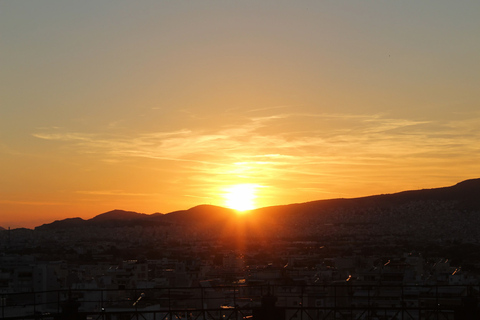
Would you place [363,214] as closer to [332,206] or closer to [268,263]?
[332,206]

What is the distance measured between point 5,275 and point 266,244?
44.0 meters

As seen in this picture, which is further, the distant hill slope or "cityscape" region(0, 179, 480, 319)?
the distant hill slope

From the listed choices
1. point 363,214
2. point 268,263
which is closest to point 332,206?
point 363,214

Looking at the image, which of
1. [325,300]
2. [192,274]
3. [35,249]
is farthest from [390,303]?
[35,249]

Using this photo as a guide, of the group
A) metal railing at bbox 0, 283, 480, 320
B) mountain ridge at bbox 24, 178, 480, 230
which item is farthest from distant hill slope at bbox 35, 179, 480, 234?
metal railing at bbox 0, 283, 480, 320

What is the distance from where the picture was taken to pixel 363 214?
348ft

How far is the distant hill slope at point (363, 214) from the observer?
96750 millimetres

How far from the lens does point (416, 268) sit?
120 ft

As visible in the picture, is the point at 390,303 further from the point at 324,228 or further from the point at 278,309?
the point at 324,228

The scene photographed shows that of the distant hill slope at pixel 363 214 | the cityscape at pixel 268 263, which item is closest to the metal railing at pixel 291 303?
the cityscape at pixel 268 263

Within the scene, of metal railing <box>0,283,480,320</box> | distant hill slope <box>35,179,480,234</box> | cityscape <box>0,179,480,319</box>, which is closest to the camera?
metal railing <box>0,283,480,320</box>

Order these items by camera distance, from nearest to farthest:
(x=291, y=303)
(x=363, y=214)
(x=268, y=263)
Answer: (x=291, y=303) < (x=268, y=263) < (x=363, y=214)

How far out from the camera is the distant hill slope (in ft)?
317

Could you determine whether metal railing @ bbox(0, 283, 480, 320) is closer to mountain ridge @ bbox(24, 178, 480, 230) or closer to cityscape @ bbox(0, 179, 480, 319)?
cityscape @ bbox(0, 179, 480, 319)
